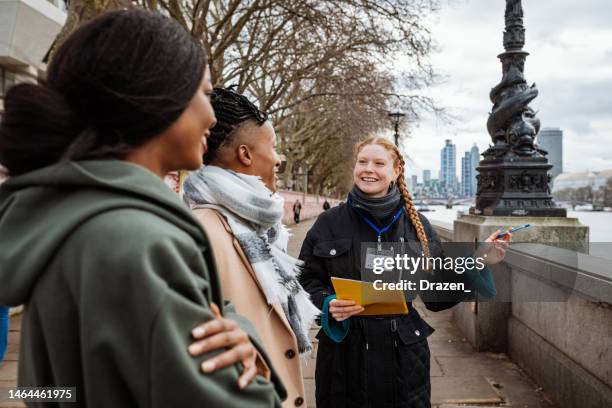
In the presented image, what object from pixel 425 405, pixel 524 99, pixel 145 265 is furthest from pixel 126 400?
pixel 524 99

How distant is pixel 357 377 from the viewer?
2.61 metres

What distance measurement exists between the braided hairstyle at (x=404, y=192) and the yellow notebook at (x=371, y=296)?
0.37 metres

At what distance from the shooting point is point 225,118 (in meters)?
2.07

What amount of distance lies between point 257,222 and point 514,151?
4.52 m

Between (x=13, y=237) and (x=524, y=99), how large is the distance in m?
5.71

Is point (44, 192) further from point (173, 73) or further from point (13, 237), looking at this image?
point (173, 73)

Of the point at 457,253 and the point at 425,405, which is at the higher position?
the point at 457,253

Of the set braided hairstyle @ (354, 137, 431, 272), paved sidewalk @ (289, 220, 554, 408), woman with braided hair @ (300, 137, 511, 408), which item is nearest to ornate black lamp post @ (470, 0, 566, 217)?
paved sidewalk @ (289, 220, 554, 408)

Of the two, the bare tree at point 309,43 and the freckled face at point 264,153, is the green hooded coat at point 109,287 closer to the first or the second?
the freckled face at point 264,153

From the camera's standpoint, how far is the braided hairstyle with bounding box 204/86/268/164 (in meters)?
2.07

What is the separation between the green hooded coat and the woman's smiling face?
186 cm

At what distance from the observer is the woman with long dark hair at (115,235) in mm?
910

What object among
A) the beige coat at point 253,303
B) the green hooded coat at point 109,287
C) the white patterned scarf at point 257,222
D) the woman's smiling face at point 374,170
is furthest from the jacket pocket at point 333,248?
the green hooded coat at point 109,287

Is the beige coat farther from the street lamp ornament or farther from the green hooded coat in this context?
the street lamp ornament
